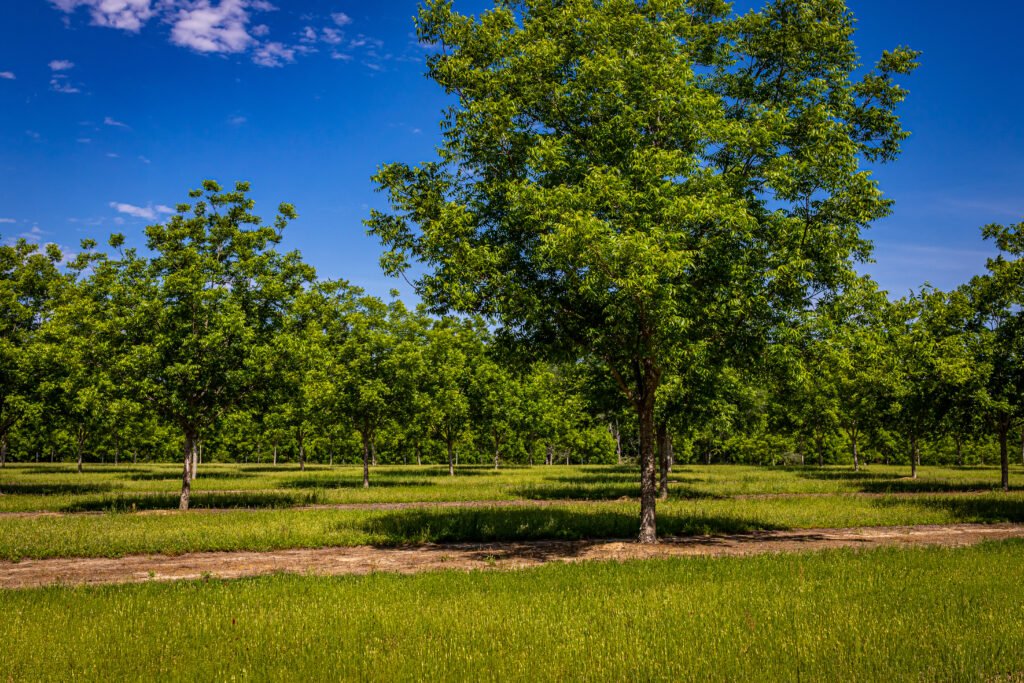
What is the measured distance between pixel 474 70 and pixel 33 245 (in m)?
34.1

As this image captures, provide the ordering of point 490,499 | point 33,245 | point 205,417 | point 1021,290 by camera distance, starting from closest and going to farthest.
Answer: point 1021,290 → point 205,417 → point 490,499 → point 33,245

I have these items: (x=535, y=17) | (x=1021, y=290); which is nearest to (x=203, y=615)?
(x=535, y=17)

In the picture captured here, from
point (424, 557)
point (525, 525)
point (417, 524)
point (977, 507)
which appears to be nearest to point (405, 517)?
point (417, 524)

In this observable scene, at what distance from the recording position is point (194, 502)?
2811 centimetres

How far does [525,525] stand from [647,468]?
4.58m

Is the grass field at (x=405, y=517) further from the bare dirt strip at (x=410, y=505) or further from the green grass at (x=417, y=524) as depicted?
the bare dirt strip at (x=410, y=505)

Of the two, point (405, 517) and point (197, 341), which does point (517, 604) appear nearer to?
point (405, 517)

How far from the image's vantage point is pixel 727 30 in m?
18.8

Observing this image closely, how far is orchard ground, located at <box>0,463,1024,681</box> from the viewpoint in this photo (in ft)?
23.1

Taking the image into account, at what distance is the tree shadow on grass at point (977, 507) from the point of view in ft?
74.2

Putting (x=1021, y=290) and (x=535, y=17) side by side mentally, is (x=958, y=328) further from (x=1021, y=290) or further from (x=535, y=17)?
(x=535, y=17)

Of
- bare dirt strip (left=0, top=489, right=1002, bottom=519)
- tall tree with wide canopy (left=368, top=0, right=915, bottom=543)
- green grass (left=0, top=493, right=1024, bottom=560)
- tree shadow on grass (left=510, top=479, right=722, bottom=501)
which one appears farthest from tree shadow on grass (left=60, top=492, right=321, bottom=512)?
tall tree with wide canopy (left=368, top=0, right=915, bottom=543)

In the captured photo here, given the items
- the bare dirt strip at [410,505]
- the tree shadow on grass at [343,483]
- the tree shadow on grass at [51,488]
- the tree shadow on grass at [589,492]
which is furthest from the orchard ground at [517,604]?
the tree shadow on grass at [343,483]

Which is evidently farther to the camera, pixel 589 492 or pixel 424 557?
pixel 589 492
